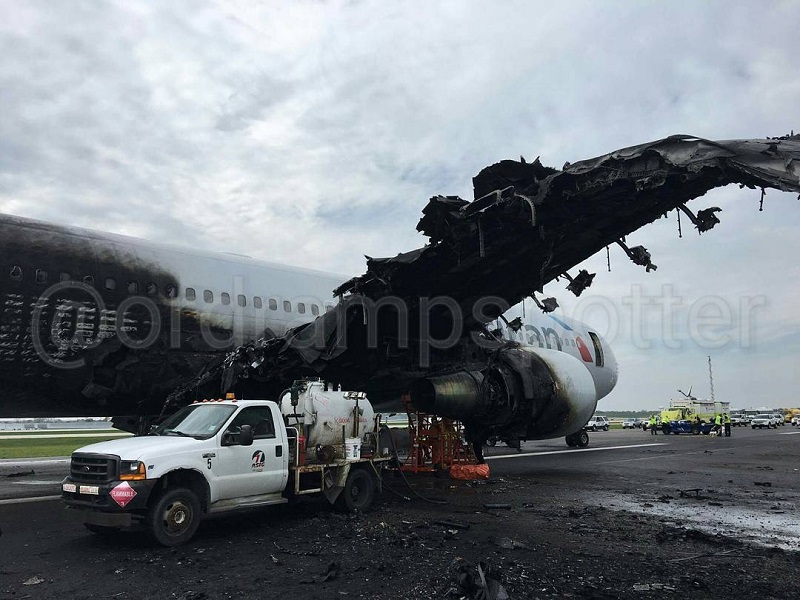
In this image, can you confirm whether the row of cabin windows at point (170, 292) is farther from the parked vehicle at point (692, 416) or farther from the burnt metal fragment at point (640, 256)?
the parked vehicle at point (692, 416)

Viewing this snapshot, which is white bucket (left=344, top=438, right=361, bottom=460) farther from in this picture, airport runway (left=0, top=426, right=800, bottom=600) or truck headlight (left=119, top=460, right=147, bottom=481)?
truck headlight (left=119, top=460, right=147, bottom=481)

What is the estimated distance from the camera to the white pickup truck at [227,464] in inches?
322

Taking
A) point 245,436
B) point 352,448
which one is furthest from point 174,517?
point 352,448

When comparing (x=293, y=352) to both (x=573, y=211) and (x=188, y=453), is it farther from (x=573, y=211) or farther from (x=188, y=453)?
(x=573, y=211)

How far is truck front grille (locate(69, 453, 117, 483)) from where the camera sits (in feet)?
27.1

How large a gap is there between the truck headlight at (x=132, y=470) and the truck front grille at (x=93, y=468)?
0.15 metres

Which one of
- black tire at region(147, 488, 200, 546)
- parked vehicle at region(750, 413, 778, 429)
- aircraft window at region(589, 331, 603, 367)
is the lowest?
parked vehicle at region(750, 413, 778, 429)

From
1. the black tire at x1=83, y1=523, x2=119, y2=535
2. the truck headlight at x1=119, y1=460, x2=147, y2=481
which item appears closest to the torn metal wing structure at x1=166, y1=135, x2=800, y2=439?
the black tire at x1=83, y1=523, x2=119, y2=535

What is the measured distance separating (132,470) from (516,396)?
906cm

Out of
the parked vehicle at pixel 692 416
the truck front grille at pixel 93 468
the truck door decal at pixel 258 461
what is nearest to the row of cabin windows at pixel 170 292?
A: the truck front grille at pixel 93 468

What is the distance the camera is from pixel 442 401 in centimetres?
1353

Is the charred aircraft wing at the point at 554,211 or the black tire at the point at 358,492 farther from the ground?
the charred aircraft wing at the point at 554,211

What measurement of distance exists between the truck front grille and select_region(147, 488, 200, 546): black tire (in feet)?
2.50

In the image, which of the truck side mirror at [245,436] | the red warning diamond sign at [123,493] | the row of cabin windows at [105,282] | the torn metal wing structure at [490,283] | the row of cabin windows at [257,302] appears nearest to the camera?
the red warning diamond sign at [123,493]
